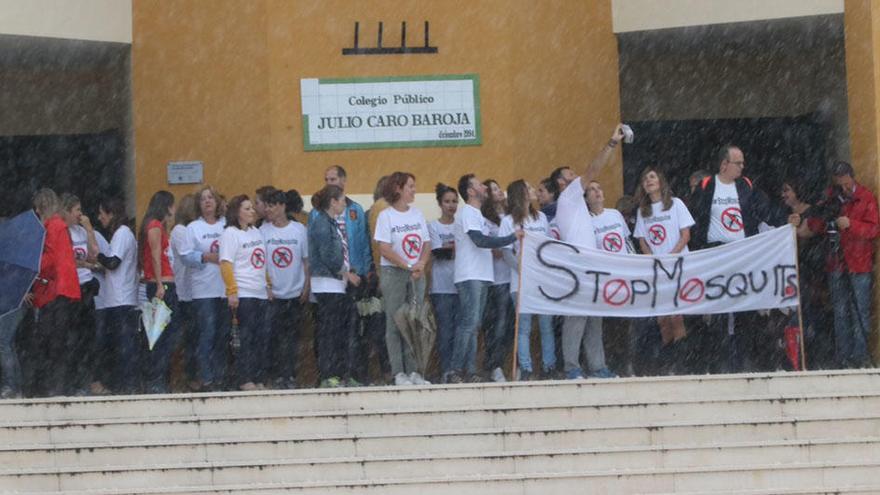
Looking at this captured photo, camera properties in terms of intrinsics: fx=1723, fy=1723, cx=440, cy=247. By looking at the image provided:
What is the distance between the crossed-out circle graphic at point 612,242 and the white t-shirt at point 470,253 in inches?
40.8

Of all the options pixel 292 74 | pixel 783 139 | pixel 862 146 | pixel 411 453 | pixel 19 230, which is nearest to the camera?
pixel 411 453

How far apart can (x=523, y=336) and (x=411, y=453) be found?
2.24 metres

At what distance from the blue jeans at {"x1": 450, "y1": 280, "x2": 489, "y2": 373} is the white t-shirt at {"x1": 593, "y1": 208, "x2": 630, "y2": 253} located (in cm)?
113

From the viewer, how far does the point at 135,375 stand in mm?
14000

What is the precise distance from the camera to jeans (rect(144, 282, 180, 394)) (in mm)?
13977

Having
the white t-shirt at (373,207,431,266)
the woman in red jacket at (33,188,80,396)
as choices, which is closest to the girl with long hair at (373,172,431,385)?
the white t-shirt at (373,207,431,266)

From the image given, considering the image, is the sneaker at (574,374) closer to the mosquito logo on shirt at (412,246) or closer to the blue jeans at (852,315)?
the mosquito logo on shirt at (412,246)

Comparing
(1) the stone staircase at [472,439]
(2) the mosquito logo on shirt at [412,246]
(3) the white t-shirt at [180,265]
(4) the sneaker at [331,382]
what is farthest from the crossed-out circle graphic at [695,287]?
(3) the white t-shirt at [180,265]

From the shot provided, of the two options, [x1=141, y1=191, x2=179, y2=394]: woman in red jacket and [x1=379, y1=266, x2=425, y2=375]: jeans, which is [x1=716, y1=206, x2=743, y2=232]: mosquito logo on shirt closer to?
[x1=379, y1=266, x2=425, y2=375]: jeans

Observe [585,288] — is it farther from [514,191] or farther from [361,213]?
[361,213]

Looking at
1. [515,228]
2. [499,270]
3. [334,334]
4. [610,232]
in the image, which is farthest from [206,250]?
[610,232]

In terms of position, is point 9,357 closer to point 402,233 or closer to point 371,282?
point 371,282

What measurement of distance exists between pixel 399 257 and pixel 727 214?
2.83 meters

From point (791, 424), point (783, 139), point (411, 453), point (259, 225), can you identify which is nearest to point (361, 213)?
point (259, 225)
